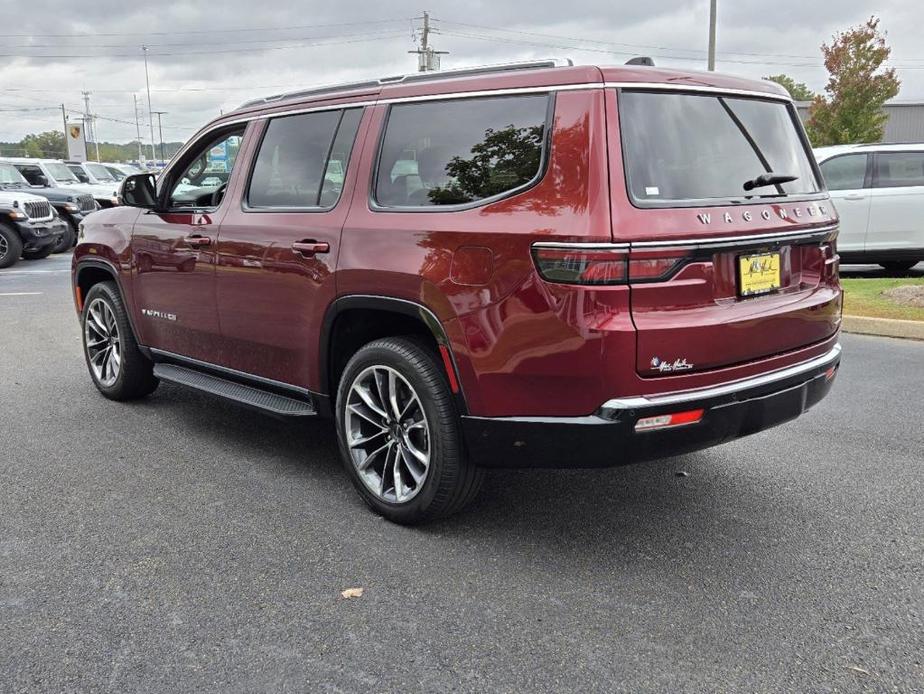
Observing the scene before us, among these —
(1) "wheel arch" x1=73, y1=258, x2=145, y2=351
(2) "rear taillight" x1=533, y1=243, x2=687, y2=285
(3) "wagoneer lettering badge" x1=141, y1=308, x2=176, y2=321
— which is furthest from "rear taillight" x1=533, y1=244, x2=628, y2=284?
(1) "wheel arch" x1=73, y1=258, x2=145, y2=351

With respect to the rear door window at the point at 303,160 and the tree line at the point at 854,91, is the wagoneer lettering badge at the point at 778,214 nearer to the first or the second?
the rear door window at the point at 303,160

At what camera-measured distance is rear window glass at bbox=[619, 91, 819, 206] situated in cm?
313

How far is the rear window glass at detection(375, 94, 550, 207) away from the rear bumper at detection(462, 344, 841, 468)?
926mm

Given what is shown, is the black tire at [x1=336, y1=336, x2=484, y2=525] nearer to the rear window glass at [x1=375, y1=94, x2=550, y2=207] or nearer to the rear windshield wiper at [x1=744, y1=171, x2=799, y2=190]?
the rear window glass at [x1=375, y1=94, x2=550, y2=207]

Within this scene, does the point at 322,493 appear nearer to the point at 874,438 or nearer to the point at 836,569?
the point at 836,569

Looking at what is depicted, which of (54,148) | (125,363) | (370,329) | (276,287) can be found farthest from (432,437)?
(54,148)

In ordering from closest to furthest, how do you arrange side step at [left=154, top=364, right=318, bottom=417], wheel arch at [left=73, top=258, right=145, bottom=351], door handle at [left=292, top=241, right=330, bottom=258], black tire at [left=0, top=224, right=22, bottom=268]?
door handle at [left=292, top=241, right=330, bottom=258], side step at [left=154, top=364, right=318, bottom=417], wheel arch at [left=73, top=258, right=145, bottom=351], black tire at [left=0, top=224, right=22, bottom=268]

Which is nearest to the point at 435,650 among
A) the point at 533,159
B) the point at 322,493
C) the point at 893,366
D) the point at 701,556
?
the point at 701,556

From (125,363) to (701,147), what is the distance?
4.05 meters

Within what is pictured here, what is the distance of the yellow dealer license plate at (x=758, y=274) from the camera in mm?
3250

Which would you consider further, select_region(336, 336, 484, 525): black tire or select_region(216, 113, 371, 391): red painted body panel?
select_region(216, 113, 371, 391): red painted body panel

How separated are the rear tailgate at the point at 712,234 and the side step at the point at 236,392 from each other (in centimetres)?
192

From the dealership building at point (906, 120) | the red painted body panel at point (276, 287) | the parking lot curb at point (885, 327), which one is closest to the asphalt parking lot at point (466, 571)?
the red painted body panel at point (276, 287)

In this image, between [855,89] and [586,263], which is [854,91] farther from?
[586,263]
